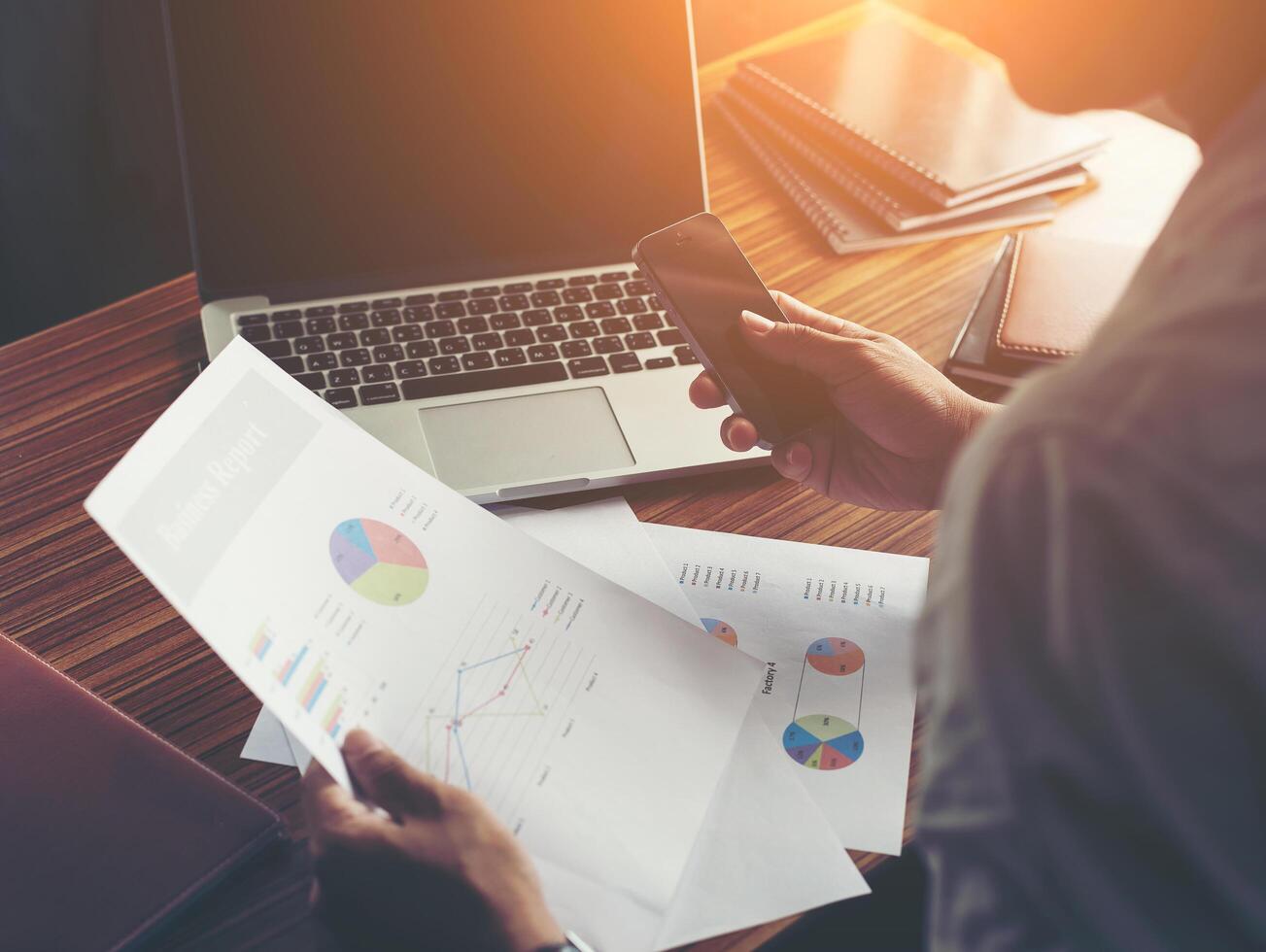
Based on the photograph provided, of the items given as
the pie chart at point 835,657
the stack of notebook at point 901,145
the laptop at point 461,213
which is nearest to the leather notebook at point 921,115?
the stack of notebook at point 901,145

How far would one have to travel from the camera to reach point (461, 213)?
0.92 meters

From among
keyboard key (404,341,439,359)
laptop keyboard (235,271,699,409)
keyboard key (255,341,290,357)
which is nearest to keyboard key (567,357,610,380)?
laptop keyboard (235,271,699,409)

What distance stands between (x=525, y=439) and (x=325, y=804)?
1.12 ft

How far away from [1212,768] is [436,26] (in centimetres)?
80

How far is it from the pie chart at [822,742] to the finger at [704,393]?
0.27 meters

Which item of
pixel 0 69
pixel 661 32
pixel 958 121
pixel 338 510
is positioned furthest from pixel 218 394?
pixel 0 69

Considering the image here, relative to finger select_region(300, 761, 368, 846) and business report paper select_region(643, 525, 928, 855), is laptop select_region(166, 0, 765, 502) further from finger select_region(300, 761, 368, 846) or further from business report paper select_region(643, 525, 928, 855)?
finger select_region(300, 761, 368, 846)

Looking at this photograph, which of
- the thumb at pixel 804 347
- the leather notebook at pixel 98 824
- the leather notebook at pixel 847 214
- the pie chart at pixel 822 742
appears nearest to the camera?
the leather notebook at pixel 98 824

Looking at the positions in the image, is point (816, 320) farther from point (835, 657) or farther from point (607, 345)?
point (835, 657)

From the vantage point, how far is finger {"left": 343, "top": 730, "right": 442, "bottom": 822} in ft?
1.64

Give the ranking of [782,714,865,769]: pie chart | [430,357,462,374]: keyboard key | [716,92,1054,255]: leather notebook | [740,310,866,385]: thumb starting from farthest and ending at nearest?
1. [716,92,1054,255]: leather notebook
2. [430,357,462,374]: keyboard key
3. [740,310,866,385]: thumb
4. [782,714,865,769]: pie chart

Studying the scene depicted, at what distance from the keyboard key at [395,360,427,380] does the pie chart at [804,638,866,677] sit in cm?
38

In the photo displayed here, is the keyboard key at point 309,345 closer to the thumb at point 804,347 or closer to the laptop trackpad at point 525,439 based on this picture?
the laptop trackpad at point 525,439

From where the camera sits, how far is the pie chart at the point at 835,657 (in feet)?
2.10
